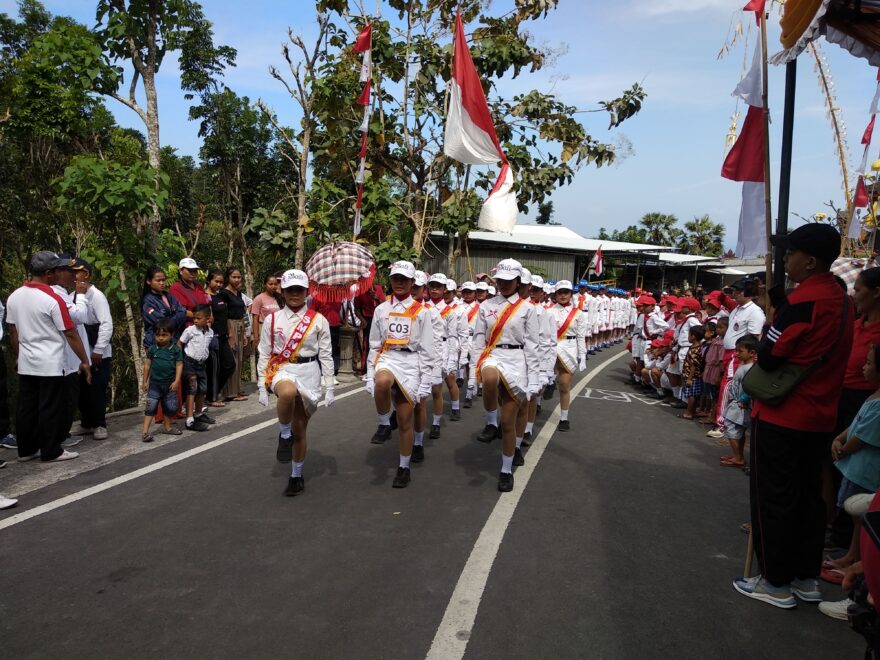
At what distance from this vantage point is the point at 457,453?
6.79 metres

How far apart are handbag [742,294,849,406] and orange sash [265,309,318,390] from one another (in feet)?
11.7

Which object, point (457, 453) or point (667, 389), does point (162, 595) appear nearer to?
point (457, 453)

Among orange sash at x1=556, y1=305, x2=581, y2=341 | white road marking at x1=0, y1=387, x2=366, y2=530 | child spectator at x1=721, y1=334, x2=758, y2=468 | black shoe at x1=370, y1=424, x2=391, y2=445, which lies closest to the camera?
white road marking at x1=0, y1=387, x2=366, y2=530

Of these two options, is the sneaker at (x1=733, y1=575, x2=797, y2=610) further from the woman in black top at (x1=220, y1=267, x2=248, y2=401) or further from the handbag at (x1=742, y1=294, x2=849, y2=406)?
the woman in black top at (x1=220, y1=267, x2=248, y2=401)

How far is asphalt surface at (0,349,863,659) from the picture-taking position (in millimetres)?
3152

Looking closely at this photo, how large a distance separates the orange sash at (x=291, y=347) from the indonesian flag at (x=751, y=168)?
4062 millimetres

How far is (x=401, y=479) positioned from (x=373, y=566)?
1.63 metres

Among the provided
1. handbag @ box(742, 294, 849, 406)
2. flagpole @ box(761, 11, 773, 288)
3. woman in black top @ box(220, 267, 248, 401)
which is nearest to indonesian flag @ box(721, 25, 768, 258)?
flagpole @ box(761, 11, 773, 288)

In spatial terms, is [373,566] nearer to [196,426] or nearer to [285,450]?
[285,450]

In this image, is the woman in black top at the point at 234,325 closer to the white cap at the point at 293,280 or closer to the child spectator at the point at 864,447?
the white cap at the point at 293,280

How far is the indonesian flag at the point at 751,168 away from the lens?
17.0ft

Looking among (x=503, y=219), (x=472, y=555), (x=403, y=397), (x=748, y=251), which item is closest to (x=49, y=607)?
(x=472, y=555)

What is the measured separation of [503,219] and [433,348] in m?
3.87

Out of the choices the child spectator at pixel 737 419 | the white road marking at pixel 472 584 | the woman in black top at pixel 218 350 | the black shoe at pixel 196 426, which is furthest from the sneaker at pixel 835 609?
the woman in black top at pixel 218 350
